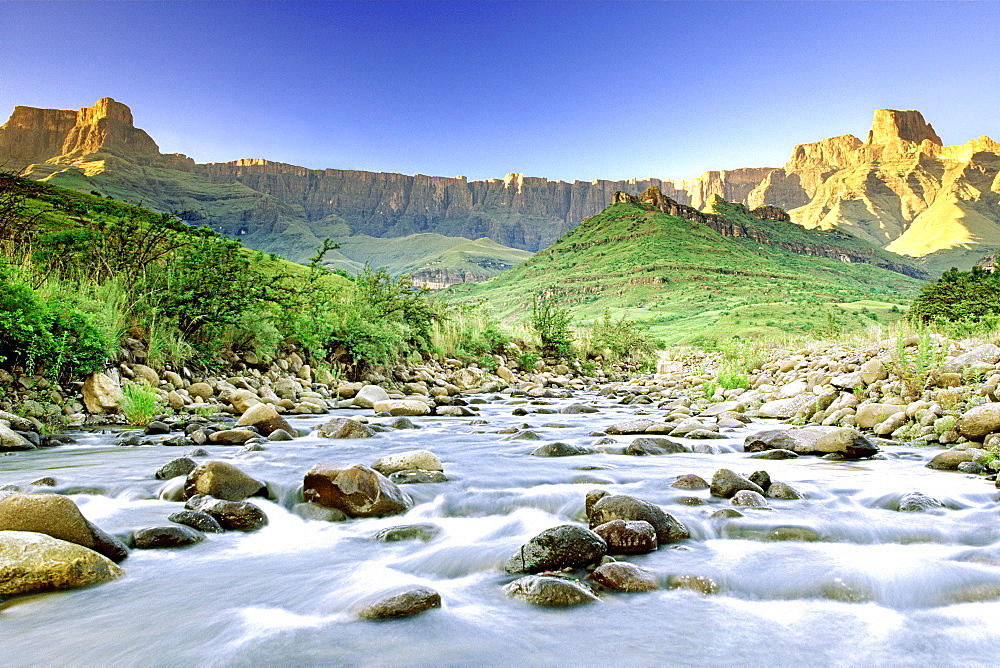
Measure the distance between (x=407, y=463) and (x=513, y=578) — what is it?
2687mm

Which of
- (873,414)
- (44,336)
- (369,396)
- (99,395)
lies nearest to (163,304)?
(99,395)

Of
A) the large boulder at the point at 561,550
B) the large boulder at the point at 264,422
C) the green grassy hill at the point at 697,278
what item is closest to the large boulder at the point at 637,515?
the large boulder at the point at 561,550

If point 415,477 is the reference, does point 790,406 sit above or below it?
above

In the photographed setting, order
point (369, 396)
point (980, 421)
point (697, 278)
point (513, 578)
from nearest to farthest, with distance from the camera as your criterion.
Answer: point (513, 578) < point (980, 421) < point (369, 396) < point (697, 278)

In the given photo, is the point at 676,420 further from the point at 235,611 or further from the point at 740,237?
the point at 740,237

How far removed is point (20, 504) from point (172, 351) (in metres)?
7.34

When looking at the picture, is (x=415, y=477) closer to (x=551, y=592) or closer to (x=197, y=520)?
(x=197, y=520)

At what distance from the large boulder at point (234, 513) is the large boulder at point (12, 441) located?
3395 millimetres

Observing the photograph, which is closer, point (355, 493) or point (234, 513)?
point (234, 513)

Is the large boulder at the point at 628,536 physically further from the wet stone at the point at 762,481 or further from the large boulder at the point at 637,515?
the wet stone at the point at 762,481

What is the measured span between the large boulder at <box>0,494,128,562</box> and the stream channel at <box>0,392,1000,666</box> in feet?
0.85

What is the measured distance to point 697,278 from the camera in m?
98.9

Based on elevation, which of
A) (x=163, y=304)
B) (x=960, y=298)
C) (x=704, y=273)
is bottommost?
(x=163, y=304)

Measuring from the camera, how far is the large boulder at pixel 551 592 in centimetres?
306
